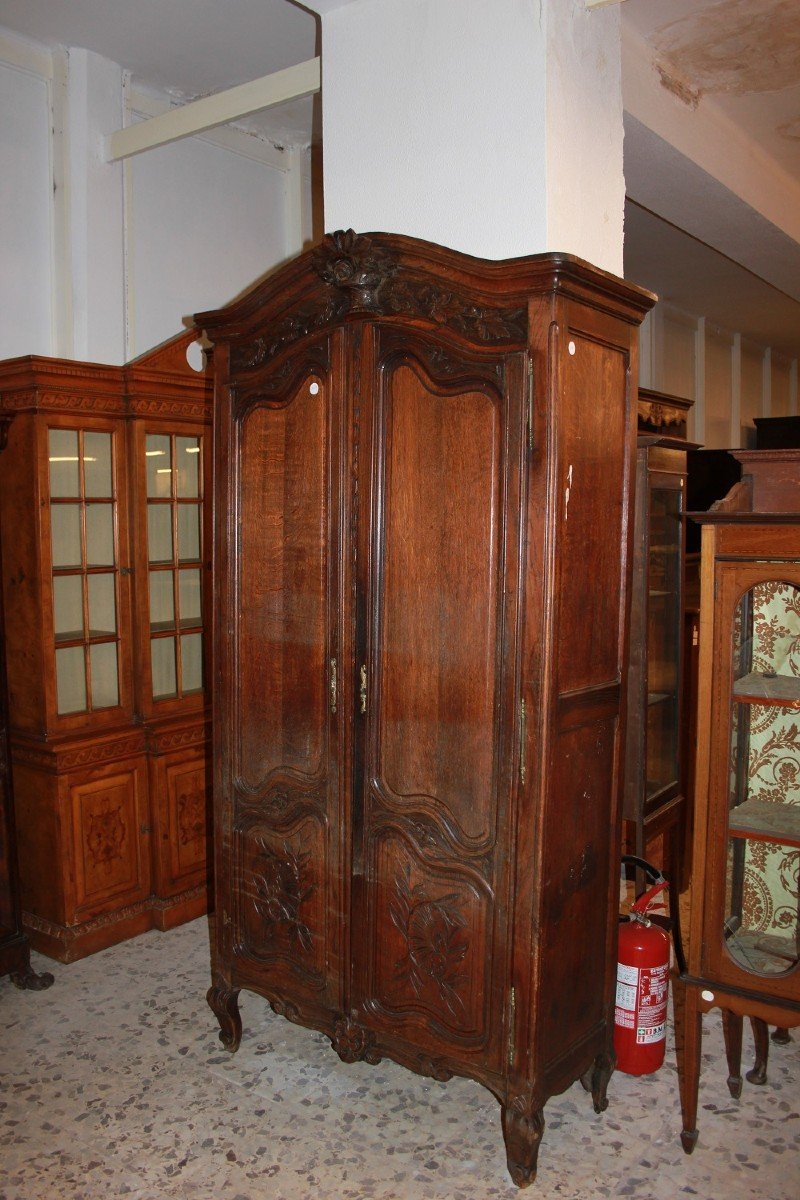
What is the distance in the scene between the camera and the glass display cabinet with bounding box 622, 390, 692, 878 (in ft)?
9.37

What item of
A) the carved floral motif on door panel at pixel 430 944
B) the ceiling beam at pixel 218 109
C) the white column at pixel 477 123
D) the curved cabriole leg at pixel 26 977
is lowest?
the curved cabriole leg at pixel 26 977

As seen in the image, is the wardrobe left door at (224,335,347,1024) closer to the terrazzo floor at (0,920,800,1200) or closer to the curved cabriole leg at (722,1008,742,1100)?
the terrazzo floor at (0,920,800,1200)

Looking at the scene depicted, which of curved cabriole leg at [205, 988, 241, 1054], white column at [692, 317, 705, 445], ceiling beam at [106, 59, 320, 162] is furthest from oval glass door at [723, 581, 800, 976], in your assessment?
white column at [692, 317, 705, 445]

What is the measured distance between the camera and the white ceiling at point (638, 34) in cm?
290

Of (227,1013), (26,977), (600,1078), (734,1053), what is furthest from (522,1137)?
(26,977)

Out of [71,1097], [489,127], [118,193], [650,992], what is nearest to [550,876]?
[650,992]

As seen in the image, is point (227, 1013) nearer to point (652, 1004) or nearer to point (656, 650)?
point (652, 1004)

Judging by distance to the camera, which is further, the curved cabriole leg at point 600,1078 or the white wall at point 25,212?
the white wall at point 25,212

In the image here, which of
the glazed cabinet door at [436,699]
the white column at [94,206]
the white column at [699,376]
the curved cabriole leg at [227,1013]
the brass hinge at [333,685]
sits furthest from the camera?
the white column at [699,376]

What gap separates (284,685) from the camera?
2.64 metres

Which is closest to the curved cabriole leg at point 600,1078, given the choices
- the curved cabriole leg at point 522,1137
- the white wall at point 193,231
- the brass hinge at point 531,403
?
the curved cabriole leg at point 522,1137

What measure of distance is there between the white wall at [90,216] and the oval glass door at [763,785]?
8.66 ft

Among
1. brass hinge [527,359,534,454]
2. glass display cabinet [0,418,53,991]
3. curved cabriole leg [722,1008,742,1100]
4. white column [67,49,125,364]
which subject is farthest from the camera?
white column [67,49,125,364]

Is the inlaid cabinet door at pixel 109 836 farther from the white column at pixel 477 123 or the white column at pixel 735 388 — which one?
the white column at pixel 735 388
